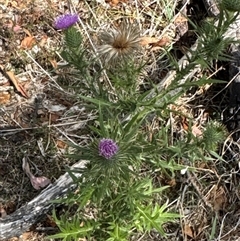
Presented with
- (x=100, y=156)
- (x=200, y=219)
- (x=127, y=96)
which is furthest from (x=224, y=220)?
(x=100, y=156)

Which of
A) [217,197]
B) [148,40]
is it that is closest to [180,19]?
[148,40]

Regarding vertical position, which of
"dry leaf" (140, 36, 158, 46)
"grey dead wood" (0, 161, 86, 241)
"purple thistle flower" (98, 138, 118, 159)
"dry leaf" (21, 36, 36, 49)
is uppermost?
"purple thistle flower" (98, 138, 118, 159)

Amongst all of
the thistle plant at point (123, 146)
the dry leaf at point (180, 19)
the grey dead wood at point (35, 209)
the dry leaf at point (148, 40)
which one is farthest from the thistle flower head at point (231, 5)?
the dry leaf at point (180, 19)

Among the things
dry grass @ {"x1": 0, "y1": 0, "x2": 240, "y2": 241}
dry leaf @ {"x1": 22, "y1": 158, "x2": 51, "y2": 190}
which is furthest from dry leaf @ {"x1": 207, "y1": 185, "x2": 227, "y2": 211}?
dry leaf @ {"x1": 22, "y1": 158, "x2": 51, "y2": 190}

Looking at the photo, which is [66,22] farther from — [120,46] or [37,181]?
[37,181]

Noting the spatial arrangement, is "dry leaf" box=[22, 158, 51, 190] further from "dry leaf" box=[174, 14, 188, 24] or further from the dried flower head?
"dry leaf" box=[174, 14, 188, 24]

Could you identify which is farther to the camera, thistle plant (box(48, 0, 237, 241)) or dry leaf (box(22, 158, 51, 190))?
dry leaf (box(22, 158, 51, 190))

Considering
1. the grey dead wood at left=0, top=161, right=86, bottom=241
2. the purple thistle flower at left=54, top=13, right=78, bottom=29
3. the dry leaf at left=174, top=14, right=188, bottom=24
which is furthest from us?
the dry leaf at left=174, top=14, right=188, bottom=24

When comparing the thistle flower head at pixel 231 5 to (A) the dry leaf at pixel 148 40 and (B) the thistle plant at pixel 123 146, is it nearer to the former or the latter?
(B) the thistle plant at pixel 123 146
